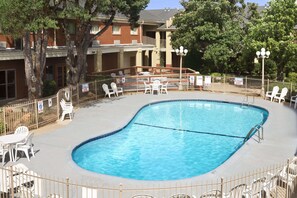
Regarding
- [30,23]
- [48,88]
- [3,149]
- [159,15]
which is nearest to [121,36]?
[159,15]

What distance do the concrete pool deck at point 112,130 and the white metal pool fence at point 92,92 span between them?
2.26 feet

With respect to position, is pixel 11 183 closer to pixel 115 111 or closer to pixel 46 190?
pixel 46 190

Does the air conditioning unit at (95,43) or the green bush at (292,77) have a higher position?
the air conditioning unit at (95,43)

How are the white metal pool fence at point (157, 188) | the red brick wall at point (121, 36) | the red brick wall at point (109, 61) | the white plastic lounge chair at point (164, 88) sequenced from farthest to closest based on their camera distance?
the red brick wall at point (109, 61) < the red brick wall at point (121, 36) < the white plastic lounge chair at point (164, 88) < the white metal pool fence at point (157, 188)

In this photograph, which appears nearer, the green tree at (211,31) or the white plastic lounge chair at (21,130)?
the white plastic lounge chair at (21,130)

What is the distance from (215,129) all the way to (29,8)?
11.3m

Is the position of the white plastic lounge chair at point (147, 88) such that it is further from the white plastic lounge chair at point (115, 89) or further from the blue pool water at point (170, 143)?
the blue pool water at point (170, 143)

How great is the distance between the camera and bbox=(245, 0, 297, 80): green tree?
28.8 meters

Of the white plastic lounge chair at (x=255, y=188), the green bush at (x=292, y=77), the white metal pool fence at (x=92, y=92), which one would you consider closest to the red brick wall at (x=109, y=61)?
the white metal pool fence at (x=92, y=92)

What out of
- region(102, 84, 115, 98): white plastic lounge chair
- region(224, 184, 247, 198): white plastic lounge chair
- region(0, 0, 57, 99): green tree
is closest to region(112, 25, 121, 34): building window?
region(102, 84, 115, 98): white plastic lounge chair

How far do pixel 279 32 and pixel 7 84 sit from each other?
20.4m

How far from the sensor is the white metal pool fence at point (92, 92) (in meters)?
17.4

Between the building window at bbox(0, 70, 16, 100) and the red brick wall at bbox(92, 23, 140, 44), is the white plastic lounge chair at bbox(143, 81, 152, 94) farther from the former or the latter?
the red brick wall at bbox(92, 23, 140, 44)

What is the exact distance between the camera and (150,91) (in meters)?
30.1
